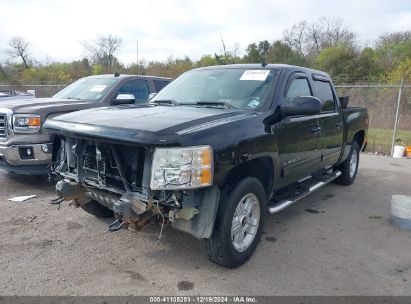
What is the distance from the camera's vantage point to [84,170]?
3645mm

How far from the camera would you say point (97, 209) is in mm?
4559

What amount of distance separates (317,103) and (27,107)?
428 cm

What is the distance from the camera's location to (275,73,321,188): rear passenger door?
13.4ft

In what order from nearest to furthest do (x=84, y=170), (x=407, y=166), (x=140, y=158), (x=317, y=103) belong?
(x=140, y=158)
(x=84, y=170)
(x=317, y=103)
(x=407, y=166)

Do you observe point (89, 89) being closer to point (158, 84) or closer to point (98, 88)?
point (98, 88)

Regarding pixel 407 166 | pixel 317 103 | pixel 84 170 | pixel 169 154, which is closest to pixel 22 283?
pixel 84 170

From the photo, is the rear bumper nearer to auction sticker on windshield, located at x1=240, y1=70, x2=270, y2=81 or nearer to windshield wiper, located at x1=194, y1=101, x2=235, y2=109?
windshield wiper, located at x1=194, y1=101, x2=235, y2=109

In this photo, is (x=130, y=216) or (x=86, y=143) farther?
(x=86, y=143)

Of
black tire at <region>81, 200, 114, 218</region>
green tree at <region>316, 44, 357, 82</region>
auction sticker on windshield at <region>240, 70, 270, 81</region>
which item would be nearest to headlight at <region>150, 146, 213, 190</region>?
auction sticker on windshield at <region>240, 70, 270, 81</region>

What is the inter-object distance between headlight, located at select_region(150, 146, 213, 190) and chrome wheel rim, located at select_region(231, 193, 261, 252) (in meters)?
0.65

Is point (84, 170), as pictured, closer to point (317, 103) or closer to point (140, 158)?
point (140, 158)

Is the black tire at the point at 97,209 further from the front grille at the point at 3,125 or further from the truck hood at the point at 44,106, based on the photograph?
the front grille at the point at 3,125

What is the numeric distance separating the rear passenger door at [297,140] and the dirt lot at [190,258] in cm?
72

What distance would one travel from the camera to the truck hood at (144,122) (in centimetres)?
295
